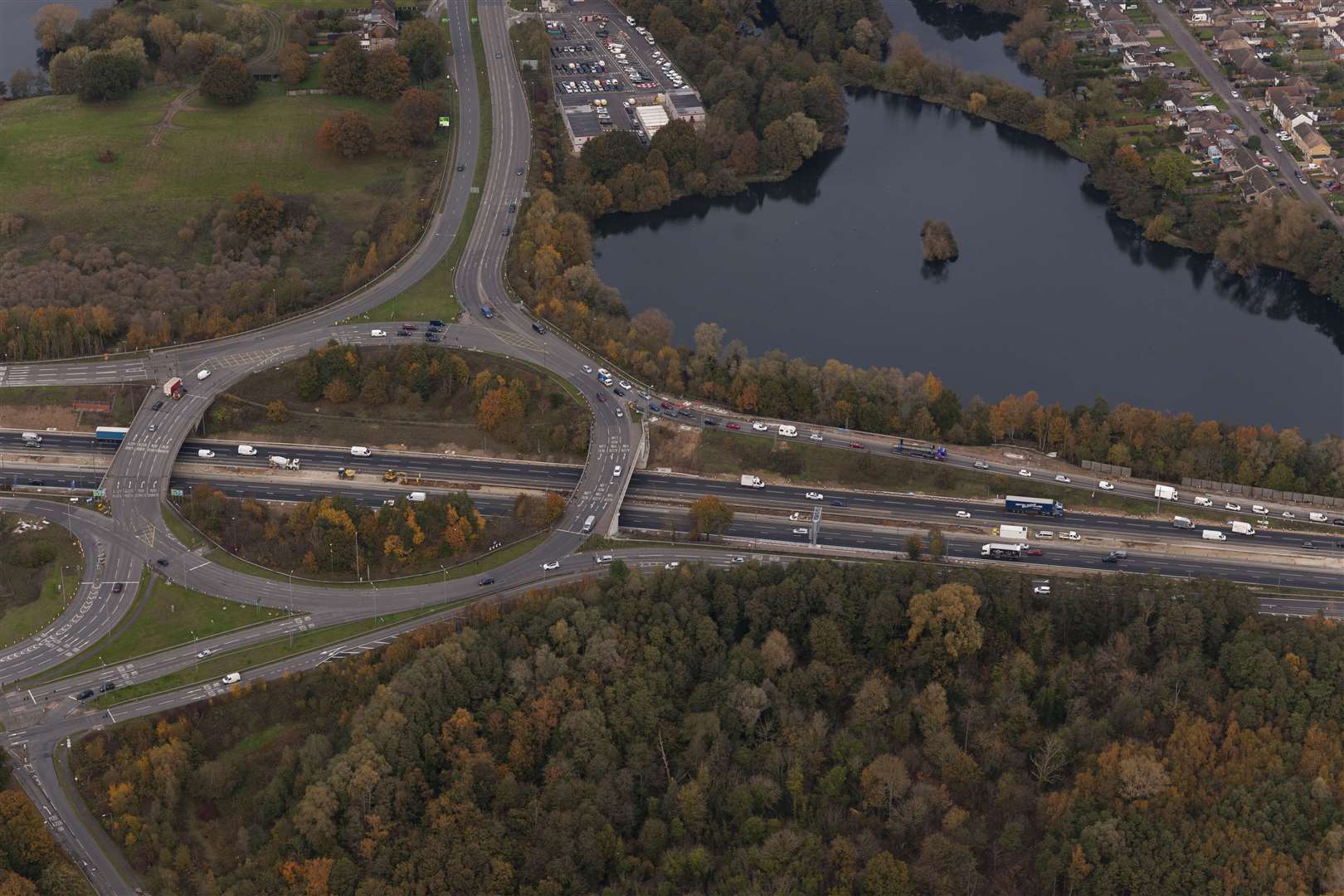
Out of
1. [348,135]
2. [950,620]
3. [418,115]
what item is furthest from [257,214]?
[950,620]

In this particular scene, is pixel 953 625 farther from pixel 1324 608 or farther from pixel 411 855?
pixel 411 855

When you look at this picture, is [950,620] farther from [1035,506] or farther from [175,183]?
[175,183]

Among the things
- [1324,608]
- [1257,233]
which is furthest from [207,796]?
[1257,233]

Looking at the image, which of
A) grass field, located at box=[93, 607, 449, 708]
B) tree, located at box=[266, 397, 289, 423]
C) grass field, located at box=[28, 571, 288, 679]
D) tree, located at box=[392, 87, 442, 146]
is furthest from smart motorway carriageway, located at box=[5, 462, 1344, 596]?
tree, located at box=[392, 87, 442, 146]

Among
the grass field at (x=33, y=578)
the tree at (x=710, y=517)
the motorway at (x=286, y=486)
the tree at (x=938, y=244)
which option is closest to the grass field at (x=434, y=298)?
the motorway at (x=286, y=486)

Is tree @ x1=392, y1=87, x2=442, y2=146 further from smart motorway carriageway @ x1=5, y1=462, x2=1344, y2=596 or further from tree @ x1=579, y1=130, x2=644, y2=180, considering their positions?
smart motorway carriageway @ x1=5, y1=462, x2=1344, y2=596

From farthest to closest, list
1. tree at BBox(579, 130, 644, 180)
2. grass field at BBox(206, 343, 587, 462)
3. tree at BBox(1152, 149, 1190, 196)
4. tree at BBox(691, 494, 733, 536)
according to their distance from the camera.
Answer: tree at BBox(1152, 149, 1190, 196), tree at BBox(579, 130, 644, 180), grass field at BBox(206, 343, 587, 462), tree at BBox(691, 494, 733, 536)

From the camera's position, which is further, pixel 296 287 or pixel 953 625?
pixel 296 287
